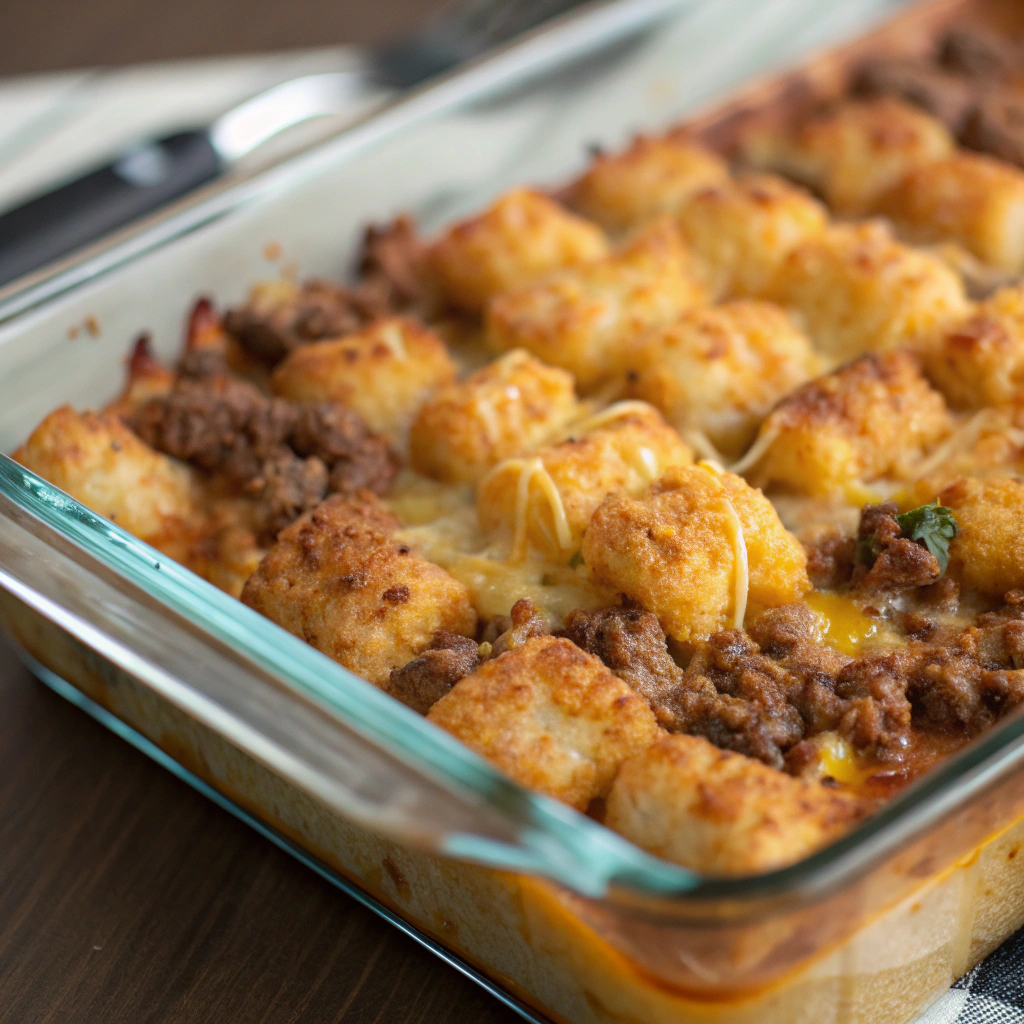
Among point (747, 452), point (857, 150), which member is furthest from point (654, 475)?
point (857, 150)

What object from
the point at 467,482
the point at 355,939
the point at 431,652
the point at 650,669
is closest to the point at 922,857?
the point at 650,669

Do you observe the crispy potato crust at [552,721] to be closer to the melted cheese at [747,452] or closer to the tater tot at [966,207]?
the melted cheese at [747,452]

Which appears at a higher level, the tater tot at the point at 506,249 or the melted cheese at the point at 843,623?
the tater tot at the point at 506,249

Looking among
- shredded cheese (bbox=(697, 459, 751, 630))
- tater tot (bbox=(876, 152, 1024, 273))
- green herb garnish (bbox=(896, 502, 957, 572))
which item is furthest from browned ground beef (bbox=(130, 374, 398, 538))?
tater tot (bbox=(876, 152, 1024, 273))

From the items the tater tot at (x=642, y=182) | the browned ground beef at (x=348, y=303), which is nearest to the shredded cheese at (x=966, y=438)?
the tater tot at (x=642, y=182)

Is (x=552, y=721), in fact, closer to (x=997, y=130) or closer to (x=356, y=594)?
(x=356, y=594)
